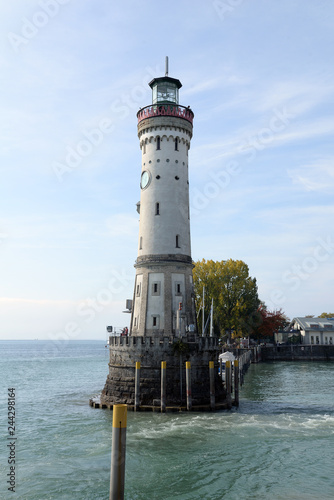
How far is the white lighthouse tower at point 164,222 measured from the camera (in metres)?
38.9

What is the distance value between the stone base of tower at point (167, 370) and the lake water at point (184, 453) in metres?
1.97

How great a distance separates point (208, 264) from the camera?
256 feet

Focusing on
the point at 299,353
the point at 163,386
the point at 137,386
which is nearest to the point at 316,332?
the point at 299,353

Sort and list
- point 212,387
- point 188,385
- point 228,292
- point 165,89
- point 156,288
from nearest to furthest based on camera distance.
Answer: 1. point 188,385
2. point 212,387
3. point 156,288
4. point 165,89
5. point 228,292

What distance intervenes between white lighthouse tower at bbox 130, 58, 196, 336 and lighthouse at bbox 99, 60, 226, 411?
91mm

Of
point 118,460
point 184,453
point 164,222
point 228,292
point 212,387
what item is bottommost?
point 184,453

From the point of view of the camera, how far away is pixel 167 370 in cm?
3466

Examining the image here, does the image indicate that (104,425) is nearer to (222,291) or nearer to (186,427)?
(186,427)

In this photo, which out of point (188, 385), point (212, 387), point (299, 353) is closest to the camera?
point (188, 385)

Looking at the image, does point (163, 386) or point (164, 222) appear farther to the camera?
point (164, 222)

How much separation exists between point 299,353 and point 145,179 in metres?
64.3

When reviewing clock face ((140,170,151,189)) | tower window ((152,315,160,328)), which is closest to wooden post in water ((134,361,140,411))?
tower window ((152,315,160,328))

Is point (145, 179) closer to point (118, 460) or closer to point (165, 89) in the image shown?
point (165, 89)

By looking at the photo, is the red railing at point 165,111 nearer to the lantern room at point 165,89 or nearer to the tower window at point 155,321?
the lantern room at point 165,89
